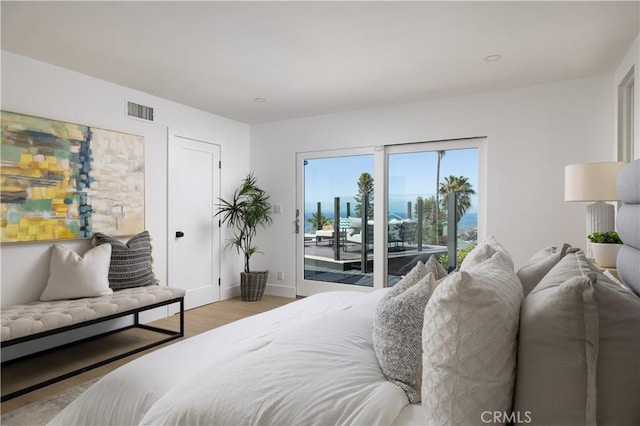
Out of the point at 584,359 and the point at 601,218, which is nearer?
the point at 584,359

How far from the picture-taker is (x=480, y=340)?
92 cm

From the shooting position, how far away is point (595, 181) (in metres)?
2.87

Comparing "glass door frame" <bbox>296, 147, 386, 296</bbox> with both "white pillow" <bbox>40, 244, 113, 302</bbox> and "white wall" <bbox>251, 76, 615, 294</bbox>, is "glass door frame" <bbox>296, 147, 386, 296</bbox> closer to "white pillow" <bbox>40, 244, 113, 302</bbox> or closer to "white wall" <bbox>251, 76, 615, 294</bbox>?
"white wall" <bbox>251, 76, 615, 294</bbox>

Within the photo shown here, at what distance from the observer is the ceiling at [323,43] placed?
2.50 metres

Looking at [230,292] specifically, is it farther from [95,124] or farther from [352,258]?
[95,124]

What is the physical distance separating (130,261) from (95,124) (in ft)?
4.55

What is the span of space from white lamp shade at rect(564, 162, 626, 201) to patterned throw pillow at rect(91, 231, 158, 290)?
12.8 feet

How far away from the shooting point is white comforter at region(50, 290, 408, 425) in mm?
1163

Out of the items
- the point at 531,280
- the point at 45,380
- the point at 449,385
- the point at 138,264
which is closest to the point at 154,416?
the point at 449,385

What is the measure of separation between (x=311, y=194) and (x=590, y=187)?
3.39 meters

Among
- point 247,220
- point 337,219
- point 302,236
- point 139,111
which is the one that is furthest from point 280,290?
point 139,111

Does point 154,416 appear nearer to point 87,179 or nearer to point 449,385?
point 449,385

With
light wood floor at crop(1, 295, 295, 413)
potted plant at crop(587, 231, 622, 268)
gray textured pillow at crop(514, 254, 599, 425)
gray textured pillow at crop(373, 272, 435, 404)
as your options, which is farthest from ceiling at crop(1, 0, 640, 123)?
light wood floor at crop(1, 295, 295, 413)

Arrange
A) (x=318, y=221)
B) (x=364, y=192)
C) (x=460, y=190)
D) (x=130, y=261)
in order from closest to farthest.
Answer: (x=130, y=261), (x=460, y=190), (x=364, y=192), (x=318, y=221)
